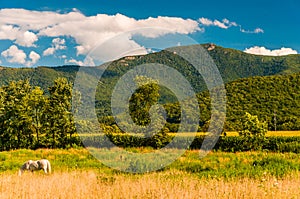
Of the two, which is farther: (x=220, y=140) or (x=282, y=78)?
(x=282, y=78)

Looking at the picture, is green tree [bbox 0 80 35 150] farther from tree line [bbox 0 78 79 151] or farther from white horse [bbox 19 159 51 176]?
white horse [bbox 19 159 51 176]

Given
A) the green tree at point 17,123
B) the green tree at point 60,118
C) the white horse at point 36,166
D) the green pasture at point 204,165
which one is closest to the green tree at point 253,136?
the green pasture at point 204,165

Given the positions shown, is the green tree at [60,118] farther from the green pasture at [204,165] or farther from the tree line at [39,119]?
the green pasture at [204,165]

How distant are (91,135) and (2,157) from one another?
442 inches

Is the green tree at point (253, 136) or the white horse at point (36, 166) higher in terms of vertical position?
the white horse at point (36, 166)

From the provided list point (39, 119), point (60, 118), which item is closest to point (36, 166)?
point (60, 118)

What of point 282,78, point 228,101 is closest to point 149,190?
point 228,101

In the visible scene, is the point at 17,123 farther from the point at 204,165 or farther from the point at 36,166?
the point at 204,165

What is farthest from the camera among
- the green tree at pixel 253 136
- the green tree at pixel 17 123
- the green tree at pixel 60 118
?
the green tree at pixel 17 123

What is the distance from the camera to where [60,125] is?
34.3 m

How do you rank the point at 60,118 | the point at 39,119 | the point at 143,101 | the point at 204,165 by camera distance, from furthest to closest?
the point at 39,119 < the point at 60,118 < the point at 143,101 < the point at 204,165

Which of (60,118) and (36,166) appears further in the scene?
(60,118)

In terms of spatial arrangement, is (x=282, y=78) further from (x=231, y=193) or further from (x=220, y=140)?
(x=231, y=193)

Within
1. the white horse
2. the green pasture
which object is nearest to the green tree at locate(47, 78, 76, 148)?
the green pasture
